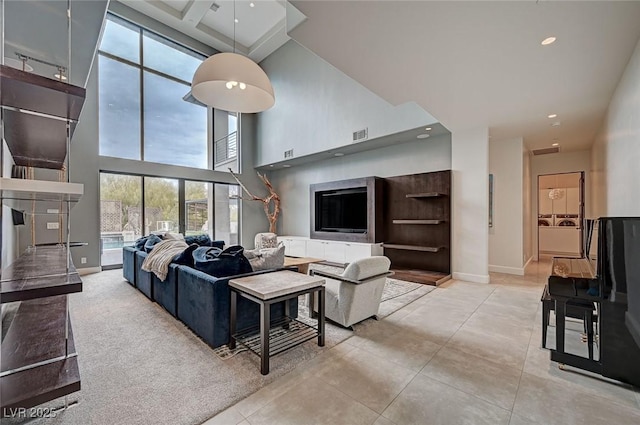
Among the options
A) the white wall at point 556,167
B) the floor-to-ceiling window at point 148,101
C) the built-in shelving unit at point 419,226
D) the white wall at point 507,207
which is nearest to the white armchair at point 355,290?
the built-in shelving unit at point 419,226

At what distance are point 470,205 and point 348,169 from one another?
311 centimetres

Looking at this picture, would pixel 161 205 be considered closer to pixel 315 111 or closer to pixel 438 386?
pixel 315 111

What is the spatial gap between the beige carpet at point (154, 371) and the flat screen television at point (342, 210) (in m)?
3.71

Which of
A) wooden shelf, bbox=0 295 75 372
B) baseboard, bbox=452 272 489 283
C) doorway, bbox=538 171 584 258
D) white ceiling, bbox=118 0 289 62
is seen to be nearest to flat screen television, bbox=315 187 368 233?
baseboard, bbox=452 272 489 283

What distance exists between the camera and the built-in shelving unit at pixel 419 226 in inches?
A: 209

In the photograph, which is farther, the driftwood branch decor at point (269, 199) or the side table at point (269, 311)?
the driftwood branch decor at point (269, 199)

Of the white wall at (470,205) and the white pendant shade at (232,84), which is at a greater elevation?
the white pendant shade at (232,84)

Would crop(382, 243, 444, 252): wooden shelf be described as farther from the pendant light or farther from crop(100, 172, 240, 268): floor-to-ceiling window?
crop(100, 172, 240, 268): floor-to-ceiling window

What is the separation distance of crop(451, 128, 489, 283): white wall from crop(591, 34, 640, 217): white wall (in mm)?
1533

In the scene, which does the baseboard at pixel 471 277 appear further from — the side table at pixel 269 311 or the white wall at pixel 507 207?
the side table at pixel 269 311

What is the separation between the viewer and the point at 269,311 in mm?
2234

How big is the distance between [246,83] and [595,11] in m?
3.31

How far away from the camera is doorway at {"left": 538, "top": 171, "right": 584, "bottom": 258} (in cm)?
859

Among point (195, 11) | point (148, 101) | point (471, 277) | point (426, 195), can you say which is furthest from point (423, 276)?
point (195, 11)
